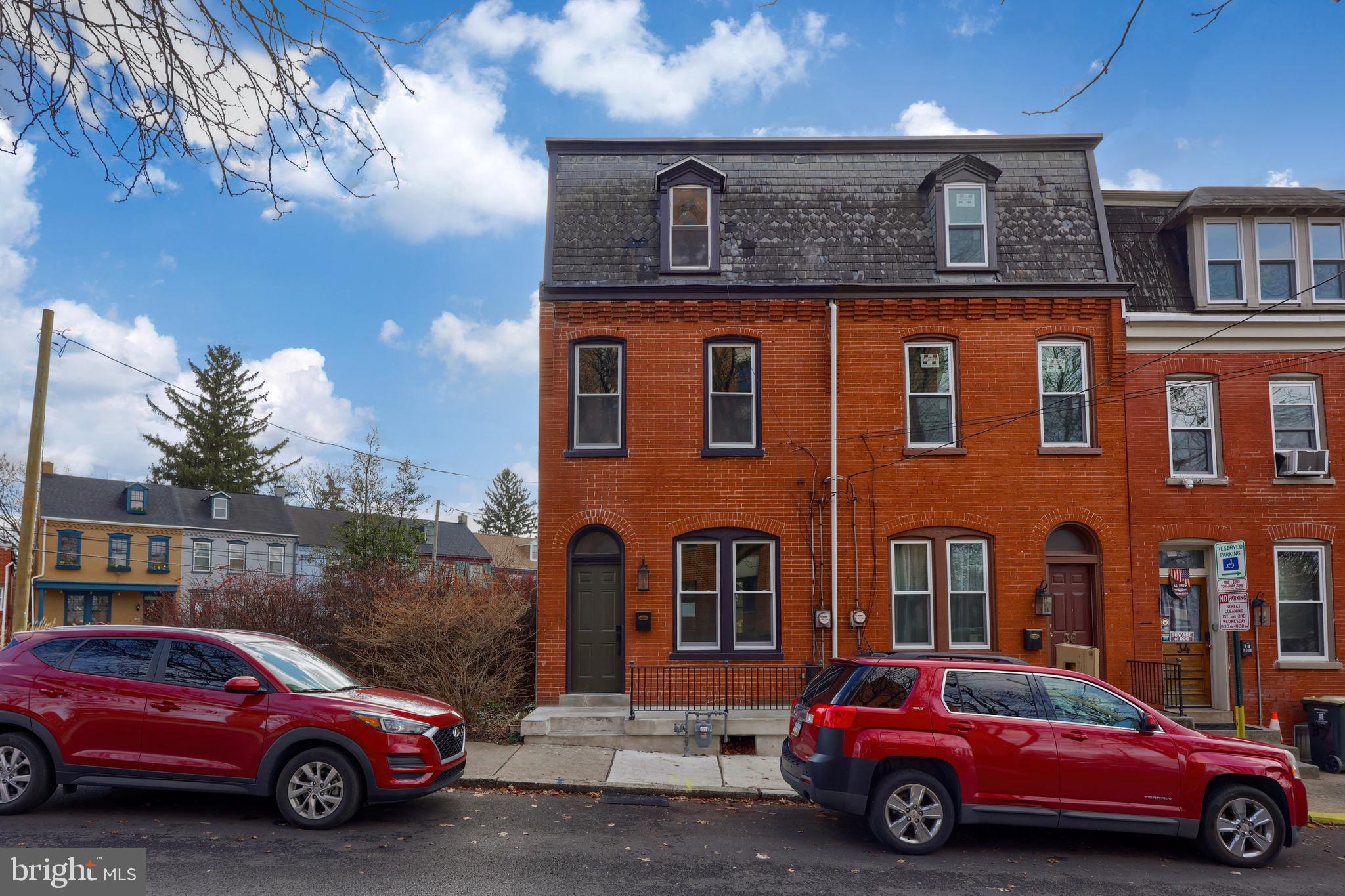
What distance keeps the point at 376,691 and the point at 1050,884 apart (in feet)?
21.1

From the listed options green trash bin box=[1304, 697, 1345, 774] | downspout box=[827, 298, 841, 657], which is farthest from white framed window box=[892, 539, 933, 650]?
green trash bin box=[1304, 697, 1345, 774]

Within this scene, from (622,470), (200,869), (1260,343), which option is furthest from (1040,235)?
(200,869)

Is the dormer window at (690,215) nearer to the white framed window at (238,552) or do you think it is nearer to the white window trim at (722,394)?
the white window trim at (722,394)

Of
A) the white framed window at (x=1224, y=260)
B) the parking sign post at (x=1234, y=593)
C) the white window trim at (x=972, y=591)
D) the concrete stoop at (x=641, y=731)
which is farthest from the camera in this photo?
the white framed window at (x=1224, y=260)

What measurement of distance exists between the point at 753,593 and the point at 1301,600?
29.2ft

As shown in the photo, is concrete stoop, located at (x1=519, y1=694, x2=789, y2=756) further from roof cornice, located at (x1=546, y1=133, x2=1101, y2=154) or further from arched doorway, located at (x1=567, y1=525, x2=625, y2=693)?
roof cornice, located at (x1=546, y1=133, x2=1101, y2=154)

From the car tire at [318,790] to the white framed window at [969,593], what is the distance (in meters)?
9.75

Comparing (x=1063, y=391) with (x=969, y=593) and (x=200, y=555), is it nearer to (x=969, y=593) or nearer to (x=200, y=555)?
(x=969, y=593)

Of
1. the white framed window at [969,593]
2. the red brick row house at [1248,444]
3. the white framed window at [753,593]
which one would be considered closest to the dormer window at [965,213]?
the red brick row house at [1248,444]

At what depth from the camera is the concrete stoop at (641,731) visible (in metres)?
12.9

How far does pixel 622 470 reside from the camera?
48.8 feet

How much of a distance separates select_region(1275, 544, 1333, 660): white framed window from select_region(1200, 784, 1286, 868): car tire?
787 centimetres

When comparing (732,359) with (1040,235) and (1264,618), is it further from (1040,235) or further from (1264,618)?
(1264,618)

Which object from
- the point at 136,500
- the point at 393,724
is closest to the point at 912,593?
the point at 393,724
